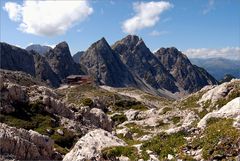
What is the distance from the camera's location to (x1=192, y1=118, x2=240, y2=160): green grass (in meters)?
22.0

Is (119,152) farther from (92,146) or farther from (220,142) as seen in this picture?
(220,142)

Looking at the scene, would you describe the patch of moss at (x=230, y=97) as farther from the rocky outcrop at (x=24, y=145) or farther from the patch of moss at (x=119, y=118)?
the rocky outcrop at (x=24, y=145)

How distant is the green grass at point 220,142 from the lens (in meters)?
22.0

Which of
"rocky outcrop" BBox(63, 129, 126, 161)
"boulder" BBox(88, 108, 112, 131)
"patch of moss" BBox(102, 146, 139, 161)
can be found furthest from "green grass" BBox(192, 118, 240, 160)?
"boulder" BBox(88, 108, 112, 131)

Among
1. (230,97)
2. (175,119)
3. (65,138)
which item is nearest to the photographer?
(65,138)

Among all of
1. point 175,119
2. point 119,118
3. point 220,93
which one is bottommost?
point 119,118

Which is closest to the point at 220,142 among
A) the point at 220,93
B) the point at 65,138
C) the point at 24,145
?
the point at 24,145

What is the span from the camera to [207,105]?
2849 inches

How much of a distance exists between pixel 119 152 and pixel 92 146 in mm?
2848

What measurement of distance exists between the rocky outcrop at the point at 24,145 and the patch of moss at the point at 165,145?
21.2 meters

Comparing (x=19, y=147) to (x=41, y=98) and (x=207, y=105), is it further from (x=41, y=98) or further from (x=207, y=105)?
(x=207, y=105)

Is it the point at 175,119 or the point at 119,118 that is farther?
the point at 119,118

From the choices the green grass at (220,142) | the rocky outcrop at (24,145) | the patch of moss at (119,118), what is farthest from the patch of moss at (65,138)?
the green grass at (220,142)

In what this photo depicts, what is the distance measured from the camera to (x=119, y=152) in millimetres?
25953
